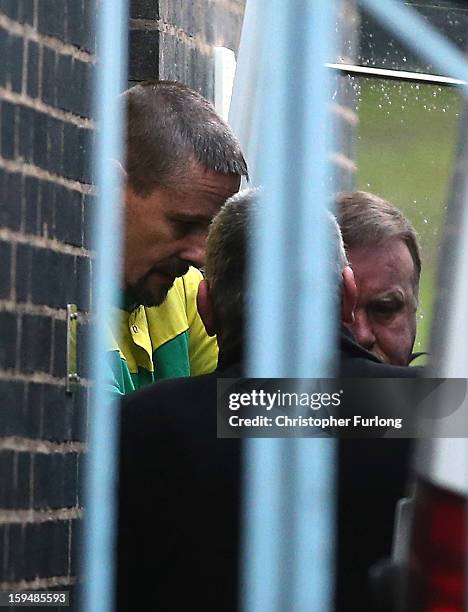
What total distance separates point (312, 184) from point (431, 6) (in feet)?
4.44

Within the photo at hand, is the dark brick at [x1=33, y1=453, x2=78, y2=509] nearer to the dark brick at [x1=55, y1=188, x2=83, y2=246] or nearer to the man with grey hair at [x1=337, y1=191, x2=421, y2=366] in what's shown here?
the dark brick at [x1=55, y1=188, x2=83, y2=246]

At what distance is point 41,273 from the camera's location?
10.6 ft

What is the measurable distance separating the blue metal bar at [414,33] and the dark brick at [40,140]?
1.30 metres

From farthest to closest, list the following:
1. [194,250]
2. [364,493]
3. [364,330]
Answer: [194,250]
[364,330]
[364,493]

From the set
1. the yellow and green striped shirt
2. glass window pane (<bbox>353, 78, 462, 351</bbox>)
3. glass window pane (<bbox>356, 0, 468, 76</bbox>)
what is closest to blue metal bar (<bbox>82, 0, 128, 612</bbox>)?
glass window pane (<bbox>356, 0, 468, 76</bbox>)

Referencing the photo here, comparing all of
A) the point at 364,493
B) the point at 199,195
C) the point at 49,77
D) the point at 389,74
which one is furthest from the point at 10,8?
the point at 364,493

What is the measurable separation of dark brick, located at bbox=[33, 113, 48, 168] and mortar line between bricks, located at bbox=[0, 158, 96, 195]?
2 centimetres

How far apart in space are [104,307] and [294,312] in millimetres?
340

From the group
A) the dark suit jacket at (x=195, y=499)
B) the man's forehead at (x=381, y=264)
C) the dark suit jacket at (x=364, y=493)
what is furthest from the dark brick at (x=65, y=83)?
the dark suit jacket at (x=364, y=493)

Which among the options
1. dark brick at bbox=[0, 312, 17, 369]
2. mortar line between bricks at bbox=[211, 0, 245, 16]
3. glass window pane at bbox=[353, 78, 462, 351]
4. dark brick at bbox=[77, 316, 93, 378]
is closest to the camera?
glass window pane at bbox=[353, 78, 462, 351]

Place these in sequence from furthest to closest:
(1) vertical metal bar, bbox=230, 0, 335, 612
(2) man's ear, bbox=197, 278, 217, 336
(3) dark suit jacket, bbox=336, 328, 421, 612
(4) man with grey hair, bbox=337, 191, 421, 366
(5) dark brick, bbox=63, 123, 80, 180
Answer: (5) dark brick, bbox=63, 123, 80, 180 → (4) man with grey hair, bbox=337, 191, 421, 366 → (2) man's ear, bbox=197, 278, 217, 336 → (3) dark suit jacket, bbox=336, 328, 421, 612 → (1) vertical metal bar, bbox=230, 0, 335, 612

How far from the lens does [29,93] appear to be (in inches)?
127

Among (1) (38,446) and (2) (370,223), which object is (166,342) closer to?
(1) (38,446)

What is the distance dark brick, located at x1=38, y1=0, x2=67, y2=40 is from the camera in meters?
3.31
